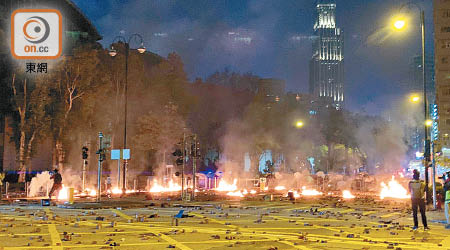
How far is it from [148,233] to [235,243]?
2.81m

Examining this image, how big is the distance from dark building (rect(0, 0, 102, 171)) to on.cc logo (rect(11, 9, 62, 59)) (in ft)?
6.14

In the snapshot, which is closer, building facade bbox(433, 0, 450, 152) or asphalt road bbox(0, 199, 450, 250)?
asphalt road bbox(0, 199, 450, 250)

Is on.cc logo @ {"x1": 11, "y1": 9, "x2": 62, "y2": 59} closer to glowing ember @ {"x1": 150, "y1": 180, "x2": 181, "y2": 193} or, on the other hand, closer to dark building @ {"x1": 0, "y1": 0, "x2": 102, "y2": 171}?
dark building @ {"x1": 0, "y1": 0, "x2": 102, "y2": 171}

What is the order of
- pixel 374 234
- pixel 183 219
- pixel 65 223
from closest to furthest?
pixel 374 234
pixel 65 223
pixel 183 219

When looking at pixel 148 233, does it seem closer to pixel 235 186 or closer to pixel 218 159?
pixel 235 186

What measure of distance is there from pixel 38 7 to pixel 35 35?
1472cm

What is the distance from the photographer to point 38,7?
159 feet

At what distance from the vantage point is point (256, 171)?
6725cm

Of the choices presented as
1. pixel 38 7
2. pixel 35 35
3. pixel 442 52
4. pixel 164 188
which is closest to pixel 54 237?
pixel 35 35

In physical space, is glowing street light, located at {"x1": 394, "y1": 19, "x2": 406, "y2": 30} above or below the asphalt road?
above

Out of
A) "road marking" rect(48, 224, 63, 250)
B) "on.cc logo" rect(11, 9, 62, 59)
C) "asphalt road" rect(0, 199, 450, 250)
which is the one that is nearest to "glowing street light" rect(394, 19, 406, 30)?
"asphalt road" rect(0, 199, 450, 250)

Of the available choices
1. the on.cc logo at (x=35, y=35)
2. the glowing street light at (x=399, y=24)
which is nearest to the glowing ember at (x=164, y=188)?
the on.cc logo at (x=35, y=35)

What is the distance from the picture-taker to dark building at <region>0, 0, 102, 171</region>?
142ft

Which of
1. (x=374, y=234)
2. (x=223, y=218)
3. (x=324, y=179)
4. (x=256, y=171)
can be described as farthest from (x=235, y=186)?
(x=374, y=234)
